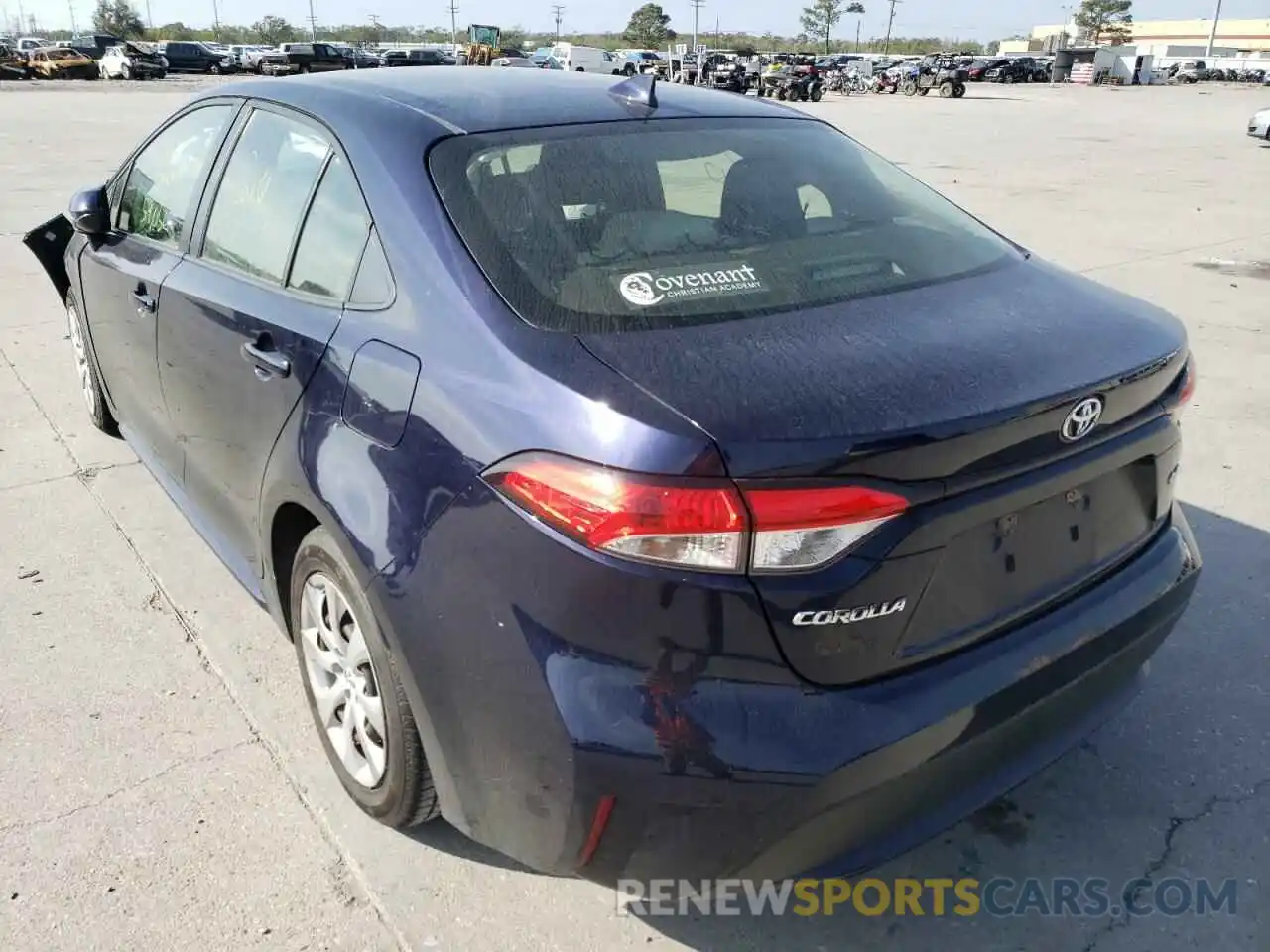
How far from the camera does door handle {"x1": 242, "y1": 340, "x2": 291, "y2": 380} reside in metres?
2.41

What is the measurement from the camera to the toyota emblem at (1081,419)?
6.19 ft

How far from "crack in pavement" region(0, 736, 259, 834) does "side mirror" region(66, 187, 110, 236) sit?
2104 mm

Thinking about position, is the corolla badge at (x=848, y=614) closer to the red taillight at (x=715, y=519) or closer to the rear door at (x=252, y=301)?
the red taillight at (x=715, y=519)

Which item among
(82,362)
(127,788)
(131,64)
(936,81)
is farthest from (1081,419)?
(131,64)

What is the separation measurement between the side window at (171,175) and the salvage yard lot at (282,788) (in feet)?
3.84

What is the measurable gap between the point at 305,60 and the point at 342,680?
56.0m

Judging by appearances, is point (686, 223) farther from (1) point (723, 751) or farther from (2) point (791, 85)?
(2) point (791, 85)

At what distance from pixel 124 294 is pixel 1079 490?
10.4ft

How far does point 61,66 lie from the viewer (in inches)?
1825

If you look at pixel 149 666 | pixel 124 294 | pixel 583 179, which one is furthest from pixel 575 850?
pixel 124 294

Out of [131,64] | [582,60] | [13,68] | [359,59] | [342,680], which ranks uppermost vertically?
[582,60]

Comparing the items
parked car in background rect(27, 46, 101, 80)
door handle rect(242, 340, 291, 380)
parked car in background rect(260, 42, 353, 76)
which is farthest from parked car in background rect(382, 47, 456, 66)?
door handle rect(242, 340, 291, 380)

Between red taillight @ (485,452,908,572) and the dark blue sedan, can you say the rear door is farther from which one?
red taillight @ (485,452,908,572)

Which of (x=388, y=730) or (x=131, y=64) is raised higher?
(x=131, y=64)
